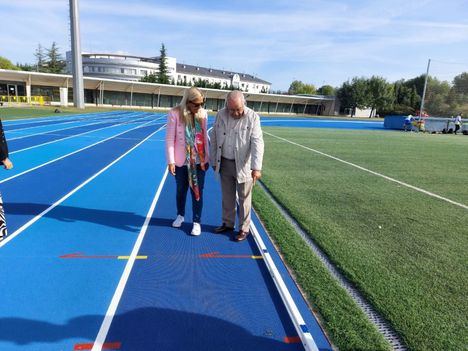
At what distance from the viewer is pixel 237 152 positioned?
436 centimetres

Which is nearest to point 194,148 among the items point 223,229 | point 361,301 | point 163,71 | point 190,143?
point 190,143

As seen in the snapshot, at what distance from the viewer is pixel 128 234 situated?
15.3ft

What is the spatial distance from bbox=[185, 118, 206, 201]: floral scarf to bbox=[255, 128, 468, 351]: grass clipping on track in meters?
1.46

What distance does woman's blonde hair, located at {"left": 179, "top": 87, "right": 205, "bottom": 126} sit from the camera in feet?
14.2

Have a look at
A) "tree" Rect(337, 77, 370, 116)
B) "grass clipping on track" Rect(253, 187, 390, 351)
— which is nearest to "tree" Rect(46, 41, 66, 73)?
"tree" Rect(337, 77, 370, 116)

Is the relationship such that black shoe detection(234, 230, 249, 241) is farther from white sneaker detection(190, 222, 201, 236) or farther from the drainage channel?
the drainage channel

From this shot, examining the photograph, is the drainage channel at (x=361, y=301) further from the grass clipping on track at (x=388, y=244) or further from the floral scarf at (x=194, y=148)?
the floral scarf at (x=194, y=148)

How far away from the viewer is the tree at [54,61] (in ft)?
275

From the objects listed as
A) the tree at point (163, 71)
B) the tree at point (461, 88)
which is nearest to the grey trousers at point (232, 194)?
the tree at point (461, 88)

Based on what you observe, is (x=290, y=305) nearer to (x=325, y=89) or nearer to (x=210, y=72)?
(x=210, y=72)

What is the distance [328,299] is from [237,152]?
6.84ft

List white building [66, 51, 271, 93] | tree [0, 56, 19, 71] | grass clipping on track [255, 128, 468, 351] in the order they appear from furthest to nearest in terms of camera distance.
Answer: white building [66, 51, 271, 93] < tree [0, 56, 19, 71] < grass clipping on track [255, 128, 468, 351]

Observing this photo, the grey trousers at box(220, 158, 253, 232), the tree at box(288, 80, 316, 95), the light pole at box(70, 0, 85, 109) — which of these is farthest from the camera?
the tree at box(288, 80, 316, 95)

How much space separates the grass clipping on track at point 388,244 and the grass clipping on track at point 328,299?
1cm
